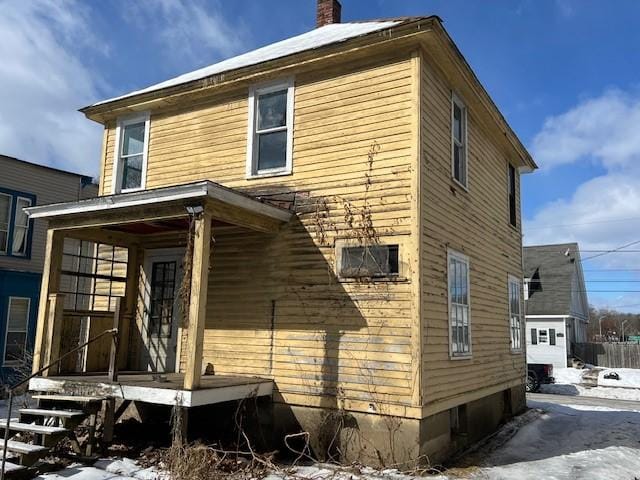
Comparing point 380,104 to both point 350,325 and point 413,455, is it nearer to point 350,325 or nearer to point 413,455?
point 350,325

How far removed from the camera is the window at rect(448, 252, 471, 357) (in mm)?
9789

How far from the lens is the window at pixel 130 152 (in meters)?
12.1

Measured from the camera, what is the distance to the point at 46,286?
955cm

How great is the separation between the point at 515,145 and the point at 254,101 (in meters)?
7.17

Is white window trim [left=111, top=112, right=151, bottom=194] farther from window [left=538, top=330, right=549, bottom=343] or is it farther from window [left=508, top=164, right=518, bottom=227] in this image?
window [left=538, top=330, right=549, bottom=343]

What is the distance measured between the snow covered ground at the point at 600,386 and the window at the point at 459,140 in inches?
663

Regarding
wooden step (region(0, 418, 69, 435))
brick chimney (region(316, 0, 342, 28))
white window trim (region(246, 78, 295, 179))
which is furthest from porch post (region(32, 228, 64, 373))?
brick chimney (region(316, 0, 342, 28))

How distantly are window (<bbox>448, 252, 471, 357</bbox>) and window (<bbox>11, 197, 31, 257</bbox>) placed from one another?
14.6 meters

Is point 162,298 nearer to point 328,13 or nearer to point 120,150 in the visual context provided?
point 120,150

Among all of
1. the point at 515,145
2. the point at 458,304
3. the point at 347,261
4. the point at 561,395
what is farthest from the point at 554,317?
the point at 347,261

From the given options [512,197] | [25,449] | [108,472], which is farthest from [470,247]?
[25,449]

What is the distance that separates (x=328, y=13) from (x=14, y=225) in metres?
12.1

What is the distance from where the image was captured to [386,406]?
27.1ft

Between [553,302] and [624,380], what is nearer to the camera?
[624,380]
